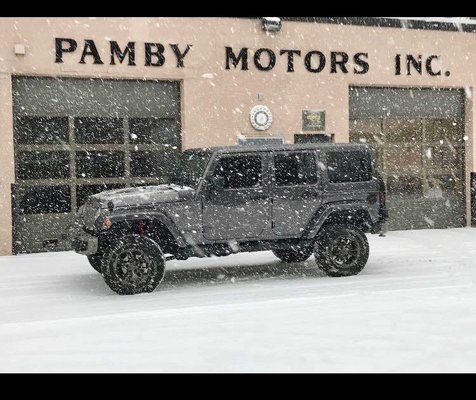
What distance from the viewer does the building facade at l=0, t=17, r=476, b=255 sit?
13.8m

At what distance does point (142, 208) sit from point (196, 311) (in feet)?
5.80

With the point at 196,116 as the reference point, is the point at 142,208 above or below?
below

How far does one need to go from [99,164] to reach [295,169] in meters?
6.12

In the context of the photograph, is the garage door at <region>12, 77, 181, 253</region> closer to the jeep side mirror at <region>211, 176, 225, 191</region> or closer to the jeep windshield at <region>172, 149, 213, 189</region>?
the jeep windshield at <region>172, 149, 213, 189</region>

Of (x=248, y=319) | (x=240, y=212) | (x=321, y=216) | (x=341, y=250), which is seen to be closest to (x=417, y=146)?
(x=341, y=250)

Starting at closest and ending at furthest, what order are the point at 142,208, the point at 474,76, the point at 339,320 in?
the point at 339,320, the point at 142,208, the point at 474,76

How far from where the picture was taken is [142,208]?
338 inches

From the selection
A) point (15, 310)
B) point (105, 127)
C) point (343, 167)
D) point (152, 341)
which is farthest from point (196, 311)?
point (105, 127)

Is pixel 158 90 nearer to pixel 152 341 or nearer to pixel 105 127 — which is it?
pixel 105 127

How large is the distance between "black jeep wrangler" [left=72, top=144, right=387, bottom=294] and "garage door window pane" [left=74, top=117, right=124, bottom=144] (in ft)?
16.6

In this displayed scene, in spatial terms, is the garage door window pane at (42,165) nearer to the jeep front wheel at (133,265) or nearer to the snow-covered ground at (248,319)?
the snow-covered ground at (248,319)

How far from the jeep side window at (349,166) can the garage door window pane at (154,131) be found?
607 cm

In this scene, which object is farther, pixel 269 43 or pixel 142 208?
pixel 269 43

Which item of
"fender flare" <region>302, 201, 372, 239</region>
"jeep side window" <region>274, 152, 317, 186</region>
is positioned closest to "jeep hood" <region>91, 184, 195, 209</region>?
"jeep side window" <region>274, 152, 317, 186</region>
